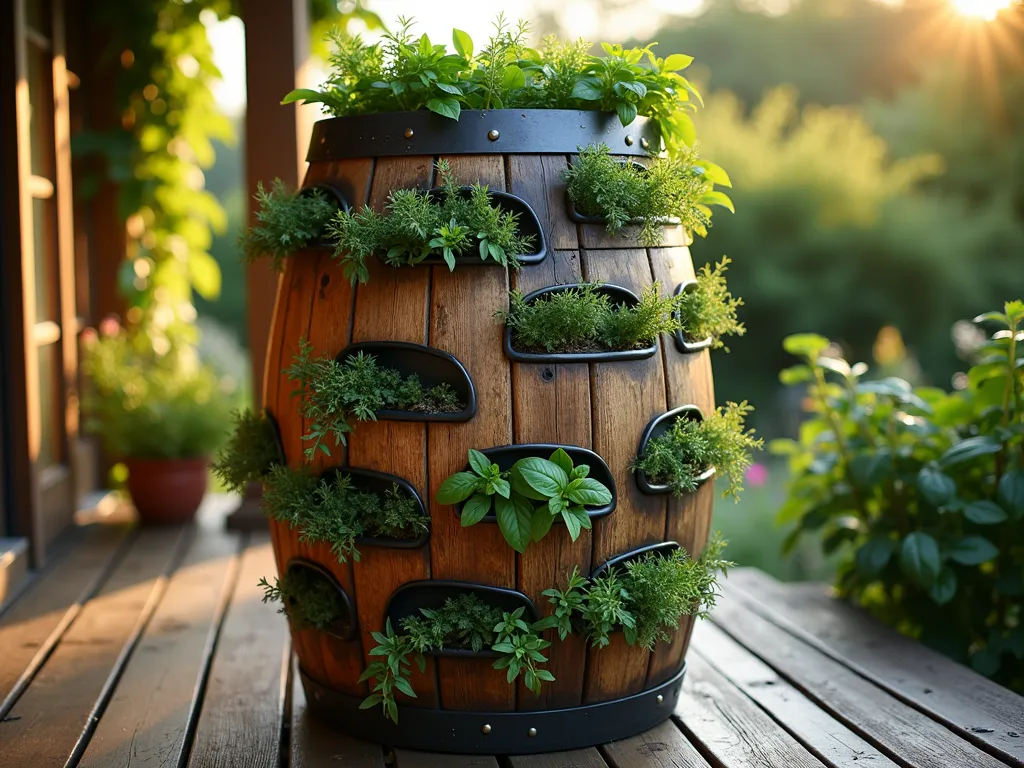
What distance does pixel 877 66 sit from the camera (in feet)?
50.6

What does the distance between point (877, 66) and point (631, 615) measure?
15.6m

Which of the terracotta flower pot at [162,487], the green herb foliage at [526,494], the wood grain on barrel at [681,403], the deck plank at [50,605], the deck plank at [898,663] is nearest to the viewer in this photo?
the green herb foliage at [526,494]

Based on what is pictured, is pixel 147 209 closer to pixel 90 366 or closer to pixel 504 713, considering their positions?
pixel 90 366

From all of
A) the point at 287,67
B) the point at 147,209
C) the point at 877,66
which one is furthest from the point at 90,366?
the point at 877,66

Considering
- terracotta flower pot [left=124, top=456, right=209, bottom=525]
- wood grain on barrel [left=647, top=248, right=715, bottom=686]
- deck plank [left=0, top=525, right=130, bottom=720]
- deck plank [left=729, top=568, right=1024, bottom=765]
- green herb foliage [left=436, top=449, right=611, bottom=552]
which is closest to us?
green herb foliage [left=436, top=449, right=611, bottom=552]

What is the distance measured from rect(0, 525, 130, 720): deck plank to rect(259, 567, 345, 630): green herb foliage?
630 mm

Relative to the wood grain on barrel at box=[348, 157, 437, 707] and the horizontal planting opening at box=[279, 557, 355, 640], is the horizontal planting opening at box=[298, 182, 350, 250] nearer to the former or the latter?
the wood grain on barrel at box=[348, 157, 437, 707]

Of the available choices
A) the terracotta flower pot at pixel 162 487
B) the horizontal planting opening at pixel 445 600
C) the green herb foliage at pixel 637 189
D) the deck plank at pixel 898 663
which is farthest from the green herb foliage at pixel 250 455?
the terracotta flower pot at pixel 162 487

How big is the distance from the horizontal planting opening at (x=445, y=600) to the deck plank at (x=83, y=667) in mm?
665

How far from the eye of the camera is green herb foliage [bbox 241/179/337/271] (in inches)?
72.6

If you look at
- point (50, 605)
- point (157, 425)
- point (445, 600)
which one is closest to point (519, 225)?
point (445, 600)

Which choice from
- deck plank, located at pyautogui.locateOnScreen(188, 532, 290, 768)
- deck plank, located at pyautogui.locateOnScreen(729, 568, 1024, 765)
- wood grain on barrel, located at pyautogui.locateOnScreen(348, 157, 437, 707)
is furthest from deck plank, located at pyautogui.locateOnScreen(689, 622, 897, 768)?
deck plank, located at pyautogui.locateOnScreen(188, 532, 290, 768)

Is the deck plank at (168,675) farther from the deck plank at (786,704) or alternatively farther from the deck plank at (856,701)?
the deck plank at (856,701)

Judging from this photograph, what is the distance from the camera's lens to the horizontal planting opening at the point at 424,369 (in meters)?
1.71
